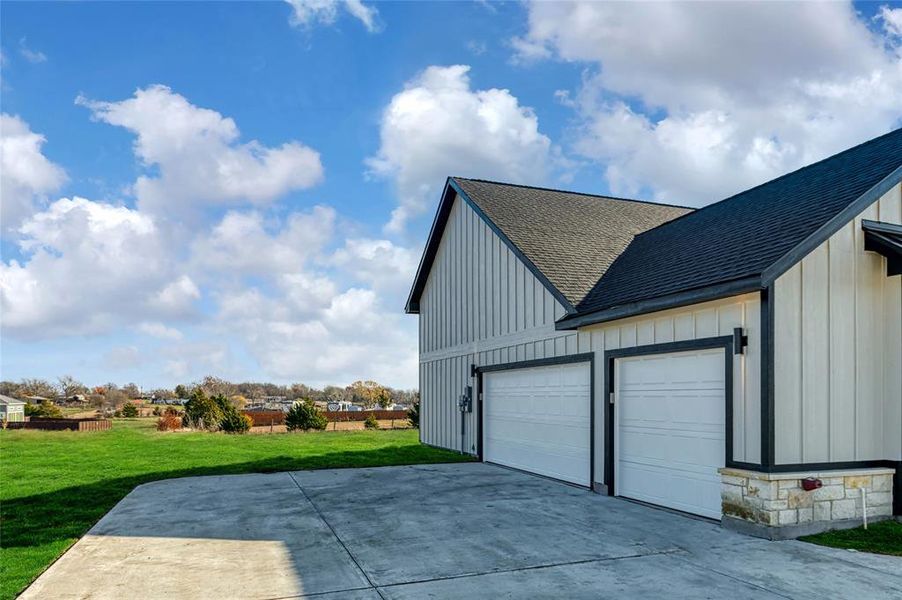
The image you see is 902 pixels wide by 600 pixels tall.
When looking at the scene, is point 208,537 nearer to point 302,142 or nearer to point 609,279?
point 609,279

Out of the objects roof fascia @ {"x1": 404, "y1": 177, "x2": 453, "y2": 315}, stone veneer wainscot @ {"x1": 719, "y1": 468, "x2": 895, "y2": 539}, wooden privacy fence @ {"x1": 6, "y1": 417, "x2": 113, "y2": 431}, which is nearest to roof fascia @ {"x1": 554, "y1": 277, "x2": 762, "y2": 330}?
stone veneer wainscot @ {"x1": 719, "y1": 468, "x2": 895, "y2": 539}

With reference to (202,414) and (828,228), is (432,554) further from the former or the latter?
(202,414)

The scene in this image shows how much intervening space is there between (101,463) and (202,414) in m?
11.9

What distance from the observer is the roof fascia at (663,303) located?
747cm

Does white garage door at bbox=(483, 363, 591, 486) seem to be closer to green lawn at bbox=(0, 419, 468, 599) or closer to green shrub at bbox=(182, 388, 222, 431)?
green lawn at bbox=(0, 419, 468, 599)

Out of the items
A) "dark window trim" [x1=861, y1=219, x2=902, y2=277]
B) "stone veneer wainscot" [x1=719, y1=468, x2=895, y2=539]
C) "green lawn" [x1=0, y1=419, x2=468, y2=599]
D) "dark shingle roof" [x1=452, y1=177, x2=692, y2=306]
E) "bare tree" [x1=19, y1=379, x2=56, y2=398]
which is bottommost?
"bare tree" [x1=19, y1=379, x2=56, y2=398]

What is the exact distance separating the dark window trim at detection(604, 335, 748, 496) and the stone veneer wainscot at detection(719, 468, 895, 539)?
15.9 inches

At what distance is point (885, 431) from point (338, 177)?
13026 mm

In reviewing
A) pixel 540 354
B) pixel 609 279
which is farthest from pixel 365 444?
pixel 609 279

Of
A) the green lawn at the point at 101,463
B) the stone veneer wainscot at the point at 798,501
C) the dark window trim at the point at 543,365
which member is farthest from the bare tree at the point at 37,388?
the stone veneer wainscot at the point at 798,501

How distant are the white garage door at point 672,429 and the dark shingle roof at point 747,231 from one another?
1.04 meters

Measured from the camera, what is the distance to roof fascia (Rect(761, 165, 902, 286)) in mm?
7227

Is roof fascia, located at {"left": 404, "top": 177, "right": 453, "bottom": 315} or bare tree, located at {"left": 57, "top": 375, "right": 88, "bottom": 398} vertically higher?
roof fascia, located at {"left": 404, "top": 177, "right": 453, "bottom": 315}

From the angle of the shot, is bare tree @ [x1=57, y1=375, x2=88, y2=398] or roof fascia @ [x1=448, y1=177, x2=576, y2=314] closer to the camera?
roof fascia @ [x1=448, y1=177, x2=576, y2=314]
